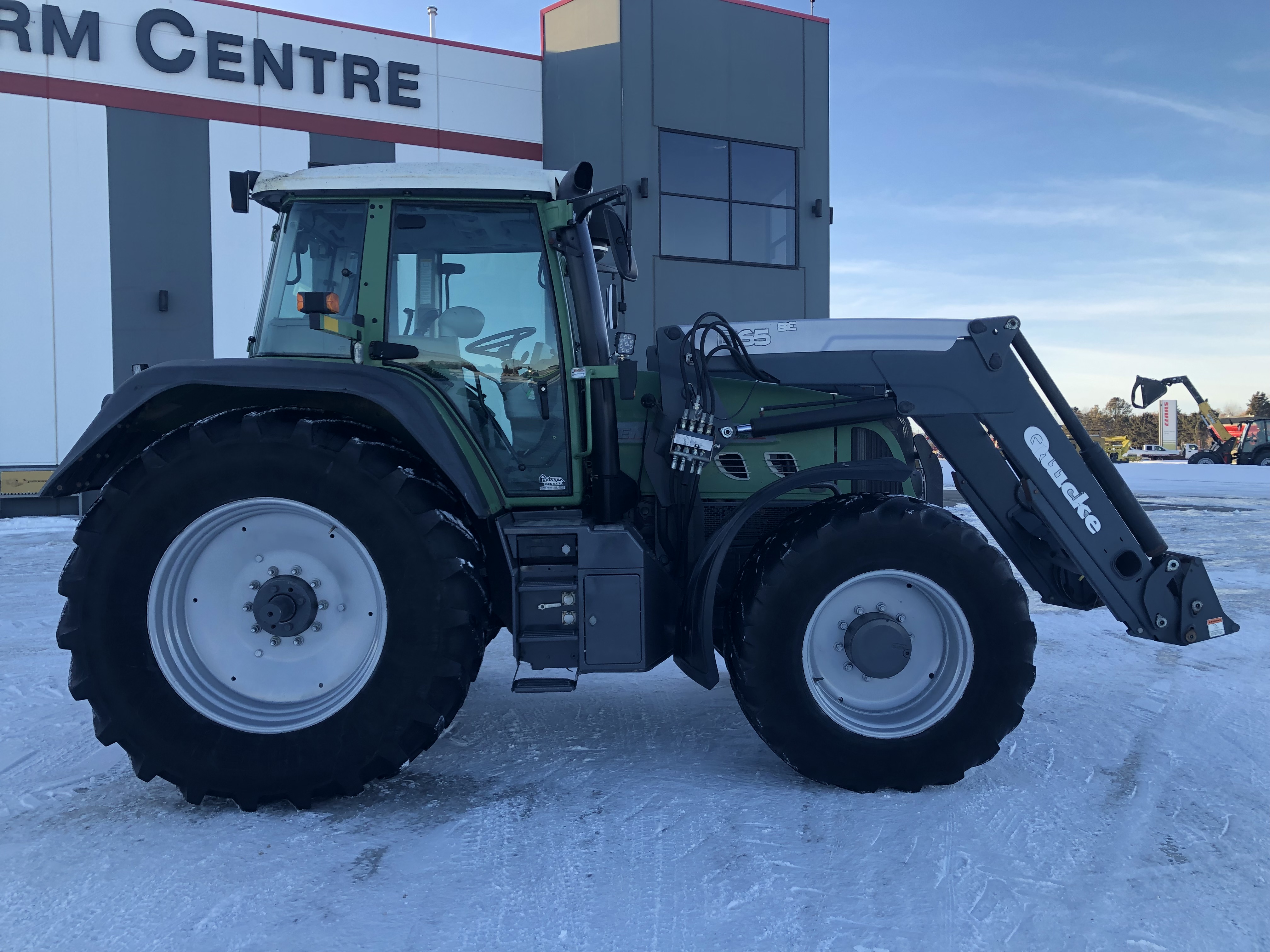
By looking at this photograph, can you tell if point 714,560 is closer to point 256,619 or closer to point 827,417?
point 827,417

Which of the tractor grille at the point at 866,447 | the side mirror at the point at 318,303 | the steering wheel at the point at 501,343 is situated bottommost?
the tractor grille at the point at 866,447

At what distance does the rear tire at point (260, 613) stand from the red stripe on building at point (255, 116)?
10888 millimetres

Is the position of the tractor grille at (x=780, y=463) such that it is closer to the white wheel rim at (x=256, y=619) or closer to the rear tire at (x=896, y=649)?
the rear tire at (x=896, y=649)

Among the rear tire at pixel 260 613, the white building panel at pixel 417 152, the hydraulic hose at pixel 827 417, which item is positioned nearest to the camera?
the rear tire at pixel 260 613

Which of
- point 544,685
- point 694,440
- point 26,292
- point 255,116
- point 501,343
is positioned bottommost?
point 544,685

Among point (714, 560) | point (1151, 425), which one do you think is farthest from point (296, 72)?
point (1151, 425)

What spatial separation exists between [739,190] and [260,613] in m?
12.4

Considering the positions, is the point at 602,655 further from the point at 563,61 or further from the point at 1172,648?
the point at 563,61

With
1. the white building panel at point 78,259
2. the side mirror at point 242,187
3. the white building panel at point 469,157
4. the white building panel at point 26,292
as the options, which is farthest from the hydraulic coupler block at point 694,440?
the white building panel at point 26,292

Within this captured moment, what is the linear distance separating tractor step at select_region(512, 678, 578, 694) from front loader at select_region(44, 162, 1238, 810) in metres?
0.02

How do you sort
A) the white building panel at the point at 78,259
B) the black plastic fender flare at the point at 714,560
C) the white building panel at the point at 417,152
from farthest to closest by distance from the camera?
the white building panel at the point at 417,152 → the white building panel at the point at 78,259 → the black plastic fender flare at the point at 714,560

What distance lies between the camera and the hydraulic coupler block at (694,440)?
2947 mm

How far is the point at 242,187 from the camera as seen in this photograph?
3025 millimetres

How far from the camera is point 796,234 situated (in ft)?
43.8
